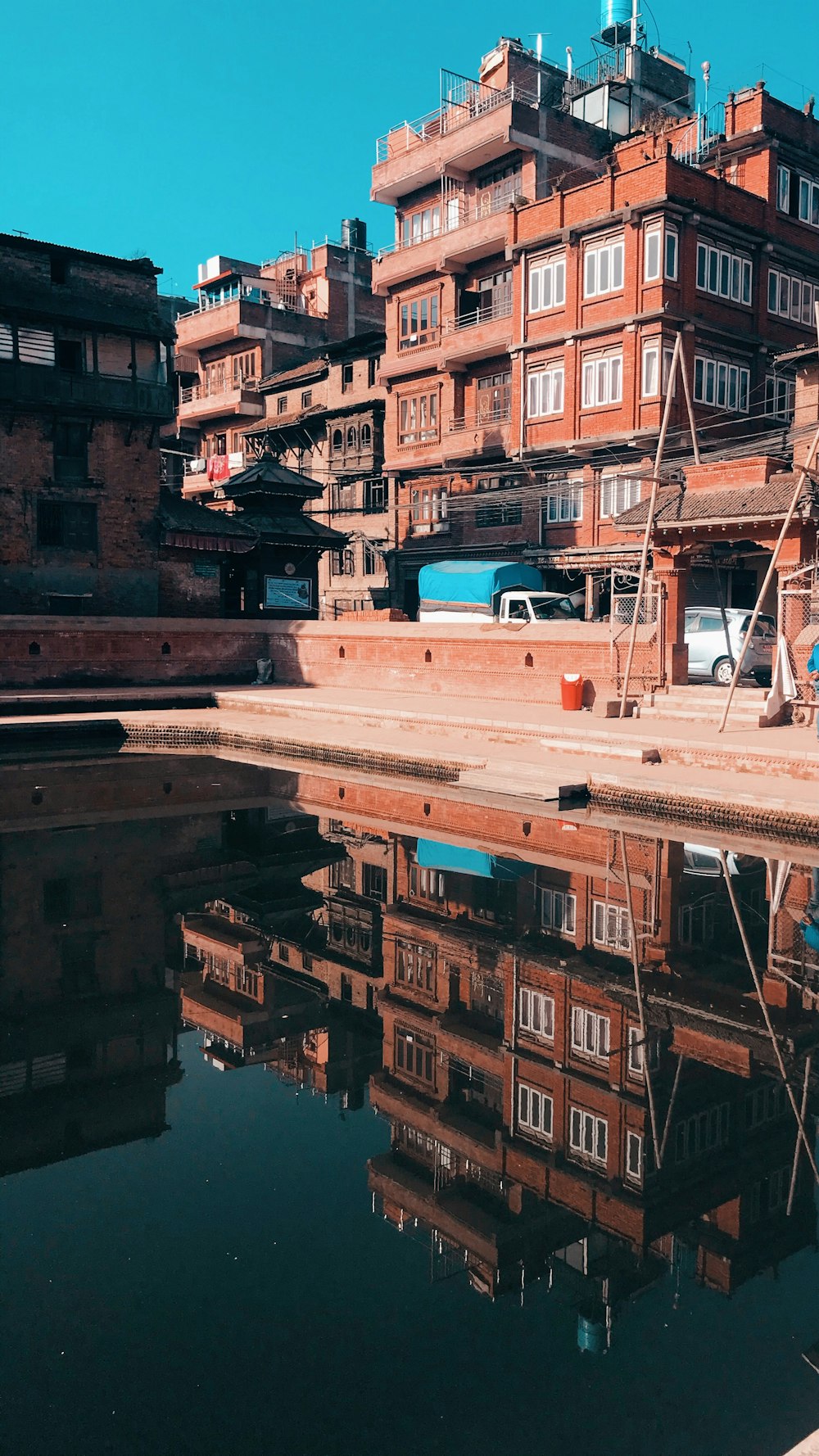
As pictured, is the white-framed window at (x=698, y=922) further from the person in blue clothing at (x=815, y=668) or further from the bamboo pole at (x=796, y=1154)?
the person in blue clothing at (x=815, y=668)

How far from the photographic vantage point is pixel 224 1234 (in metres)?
5.48

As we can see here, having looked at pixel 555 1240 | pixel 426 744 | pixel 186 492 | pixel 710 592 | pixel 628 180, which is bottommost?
pixel 555 1240

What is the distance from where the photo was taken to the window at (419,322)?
38188 mm

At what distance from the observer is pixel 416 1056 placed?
7.70 meters

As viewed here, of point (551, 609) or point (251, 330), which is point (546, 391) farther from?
point (251, 330)

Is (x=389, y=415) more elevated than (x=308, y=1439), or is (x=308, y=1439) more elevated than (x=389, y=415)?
(x=389, y=415)

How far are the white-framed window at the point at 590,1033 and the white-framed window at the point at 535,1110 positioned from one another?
0.60m

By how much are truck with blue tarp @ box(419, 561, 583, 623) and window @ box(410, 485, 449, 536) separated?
6.65 m

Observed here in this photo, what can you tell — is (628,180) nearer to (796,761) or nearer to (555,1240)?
(796,761)

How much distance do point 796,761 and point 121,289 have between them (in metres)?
25.8

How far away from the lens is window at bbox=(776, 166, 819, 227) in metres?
32.8

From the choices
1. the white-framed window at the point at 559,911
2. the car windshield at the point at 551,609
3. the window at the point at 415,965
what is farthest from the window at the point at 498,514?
the window at the point at 415,965

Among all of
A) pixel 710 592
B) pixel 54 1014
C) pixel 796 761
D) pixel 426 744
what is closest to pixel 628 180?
pixel 710 592

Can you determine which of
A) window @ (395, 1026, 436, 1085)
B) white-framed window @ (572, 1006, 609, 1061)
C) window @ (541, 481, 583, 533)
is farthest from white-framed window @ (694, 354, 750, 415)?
window @ (395, 1026, 436, 1085)
